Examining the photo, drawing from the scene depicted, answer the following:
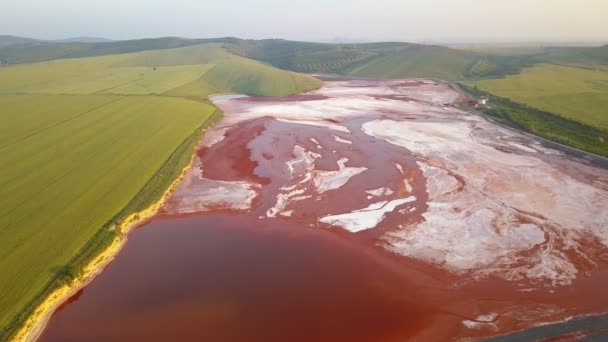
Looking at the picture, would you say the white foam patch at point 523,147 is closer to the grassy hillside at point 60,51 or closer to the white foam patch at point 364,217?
the white foam patch at point 364,217

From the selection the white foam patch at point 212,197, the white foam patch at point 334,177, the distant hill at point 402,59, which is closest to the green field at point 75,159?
the white foam patch at point 212,197

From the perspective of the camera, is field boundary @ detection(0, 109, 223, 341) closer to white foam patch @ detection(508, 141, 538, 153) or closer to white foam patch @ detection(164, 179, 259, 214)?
white foam patch @ detection(164, 179, 259, 214)

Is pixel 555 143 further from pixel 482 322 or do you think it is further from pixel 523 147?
pixel 482 322

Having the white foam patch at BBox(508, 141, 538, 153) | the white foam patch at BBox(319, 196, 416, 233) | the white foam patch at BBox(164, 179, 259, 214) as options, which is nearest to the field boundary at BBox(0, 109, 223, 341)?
the white foam patch at BBox(164, 179, 259, 214)

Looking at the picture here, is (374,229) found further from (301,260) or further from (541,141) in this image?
(541,141)

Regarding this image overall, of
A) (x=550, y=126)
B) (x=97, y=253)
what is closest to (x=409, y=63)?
(x=550, y=126)

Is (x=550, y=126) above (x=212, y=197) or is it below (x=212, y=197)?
above
